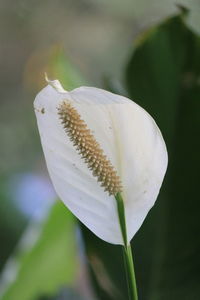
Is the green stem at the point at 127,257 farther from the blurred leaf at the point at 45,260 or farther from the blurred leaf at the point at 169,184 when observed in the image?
the blurred leaf at the point at 45,260

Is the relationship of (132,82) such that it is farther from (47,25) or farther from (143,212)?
(47,25)

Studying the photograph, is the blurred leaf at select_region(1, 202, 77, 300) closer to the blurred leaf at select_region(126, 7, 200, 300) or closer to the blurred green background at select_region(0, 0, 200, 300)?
the blurred green background at select_region(0, 0, 200, 300)

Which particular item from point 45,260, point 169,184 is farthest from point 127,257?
point 45,260

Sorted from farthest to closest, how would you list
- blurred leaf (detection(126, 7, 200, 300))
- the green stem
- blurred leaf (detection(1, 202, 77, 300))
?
1. blurred leaf (detection(1, 202, 77, 300))
2. blurred leaf (detection(126, 7, 200, 300))
3. the green stem

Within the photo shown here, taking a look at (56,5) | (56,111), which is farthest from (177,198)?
(56,5)

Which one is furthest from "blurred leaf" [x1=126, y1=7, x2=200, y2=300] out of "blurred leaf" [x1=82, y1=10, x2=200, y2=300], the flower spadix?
the flower spadix

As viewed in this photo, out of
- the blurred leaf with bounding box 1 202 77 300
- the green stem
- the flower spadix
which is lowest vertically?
the blurred leaf with bounding box 1 202 77 300

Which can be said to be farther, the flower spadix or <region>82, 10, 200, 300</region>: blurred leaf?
<region>82, 10, 200, 300</region>: blurred leaf
